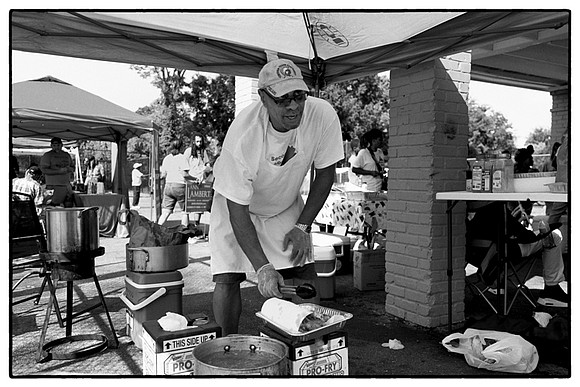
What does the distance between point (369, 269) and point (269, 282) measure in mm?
3586

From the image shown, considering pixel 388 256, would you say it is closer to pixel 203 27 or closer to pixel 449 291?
pixel 449 291

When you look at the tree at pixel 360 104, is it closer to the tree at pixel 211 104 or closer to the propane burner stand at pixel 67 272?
the tree at pixel 211 104

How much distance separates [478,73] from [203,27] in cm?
568

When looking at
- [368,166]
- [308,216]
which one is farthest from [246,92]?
[308,216]

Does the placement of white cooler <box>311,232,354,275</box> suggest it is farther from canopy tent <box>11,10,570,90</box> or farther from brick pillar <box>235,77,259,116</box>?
brick pillar <box>235,77,259,116</box>

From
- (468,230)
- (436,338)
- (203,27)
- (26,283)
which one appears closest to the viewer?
(203,27)

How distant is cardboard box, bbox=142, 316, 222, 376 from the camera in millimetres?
2227

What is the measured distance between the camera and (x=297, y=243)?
2930 millimetres

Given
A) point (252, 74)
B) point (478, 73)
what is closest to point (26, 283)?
point (252, 74)

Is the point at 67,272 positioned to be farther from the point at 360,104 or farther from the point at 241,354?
the point at 360,104

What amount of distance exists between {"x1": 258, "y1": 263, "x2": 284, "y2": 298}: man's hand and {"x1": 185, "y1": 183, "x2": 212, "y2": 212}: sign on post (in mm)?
7711

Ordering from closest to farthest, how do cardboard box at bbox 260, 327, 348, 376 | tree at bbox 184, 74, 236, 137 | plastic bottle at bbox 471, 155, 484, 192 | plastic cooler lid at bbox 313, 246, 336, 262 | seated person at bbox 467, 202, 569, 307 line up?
cardboard box at bbox 260, 327, 348, 376
plastic bottle at bbox 471, 155, 484, 192
seated person at bbox 467, 202, 569, 307
plastic cooler lid at bbox 313, 246, 336, 262
tree at bbox 184, 74, 236, 137

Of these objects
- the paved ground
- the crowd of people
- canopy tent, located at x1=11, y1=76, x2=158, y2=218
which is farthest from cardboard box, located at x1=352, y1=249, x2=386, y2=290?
canopy tent, located at x1=11, y1=76, x2=158, y2=218

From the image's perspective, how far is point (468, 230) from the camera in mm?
4512
